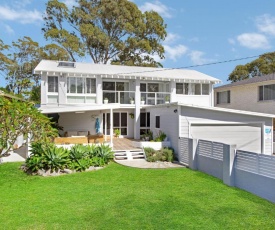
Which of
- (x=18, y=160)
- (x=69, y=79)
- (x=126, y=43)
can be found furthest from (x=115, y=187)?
(x=126, y=43)

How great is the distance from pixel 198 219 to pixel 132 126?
56.5ft

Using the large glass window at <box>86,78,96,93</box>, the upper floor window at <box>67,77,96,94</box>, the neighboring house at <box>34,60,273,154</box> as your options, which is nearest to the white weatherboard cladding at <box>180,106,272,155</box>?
the neighboring house at <box>34,60,273,154</box>

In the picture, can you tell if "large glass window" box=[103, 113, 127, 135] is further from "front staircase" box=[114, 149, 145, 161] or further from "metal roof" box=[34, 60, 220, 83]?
"front staircase" box=[114, 149, 145, 161]

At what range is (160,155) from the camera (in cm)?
1536

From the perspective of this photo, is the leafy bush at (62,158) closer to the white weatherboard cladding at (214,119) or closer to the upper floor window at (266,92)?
the white weatherboard cladding at (214,119)

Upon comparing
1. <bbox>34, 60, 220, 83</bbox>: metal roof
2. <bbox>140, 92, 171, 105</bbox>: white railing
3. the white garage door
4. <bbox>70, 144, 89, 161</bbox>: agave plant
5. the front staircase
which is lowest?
the front staircase

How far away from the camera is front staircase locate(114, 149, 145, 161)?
620 inches

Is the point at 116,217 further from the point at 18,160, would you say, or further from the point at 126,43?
the point at 126,43

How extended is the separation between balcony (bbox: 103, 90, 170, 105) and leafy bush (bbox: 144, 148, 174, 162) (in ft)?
26.9

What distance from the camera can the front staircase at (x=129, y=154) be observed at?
15753 millimetres

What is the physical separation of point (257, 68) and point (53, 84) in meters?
38.7

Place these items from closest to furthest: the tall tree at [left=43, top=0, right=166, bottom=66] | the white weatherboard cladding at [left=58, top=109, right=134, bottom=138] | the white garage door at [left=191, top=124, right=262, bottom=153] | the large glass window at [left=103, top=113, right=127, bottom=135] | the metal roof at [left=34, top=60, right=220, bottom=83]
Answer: the white garage door at [left=191, top=124, right=262, bottom=153]
the metal roof at [left=34, top=60, right=220, bottom=83]
the white weatherboard cladding at [left=58, top=109, right=134, bottom=138]
the large glass window at [left=103, top=113, right=127, bottom=135]
the tall tree at [left=43, top=0, right=166, bottom=66]

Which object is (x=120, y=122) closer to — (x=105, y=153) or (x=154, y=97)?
(x=154, y=97)

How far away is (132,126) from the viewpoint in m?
23.7
